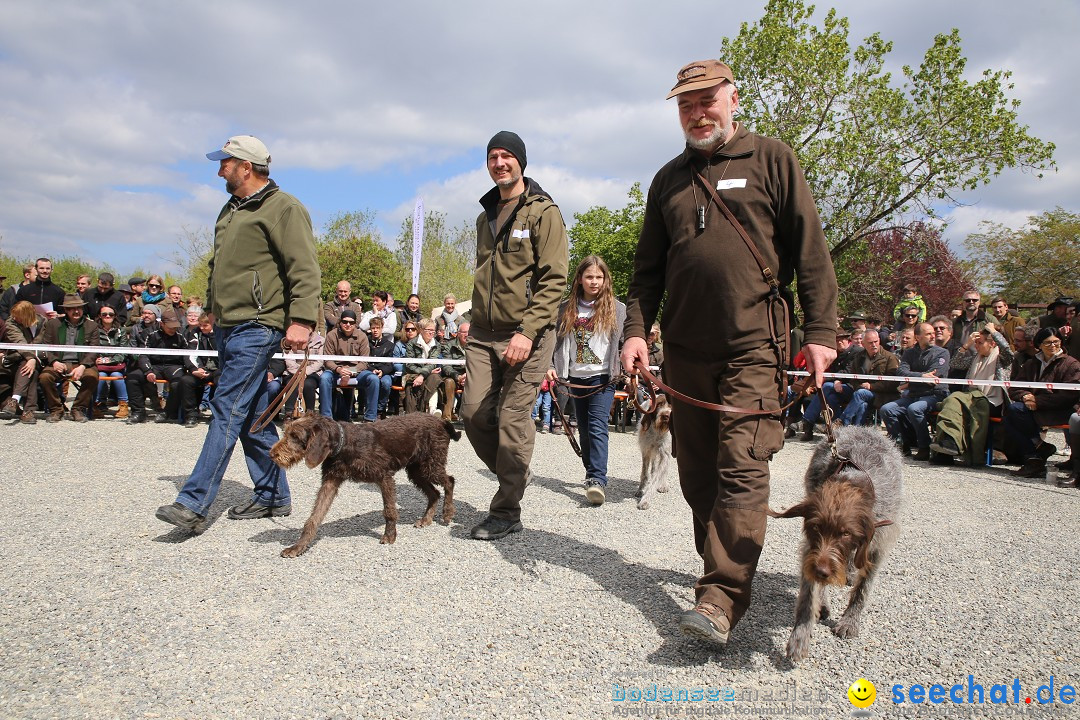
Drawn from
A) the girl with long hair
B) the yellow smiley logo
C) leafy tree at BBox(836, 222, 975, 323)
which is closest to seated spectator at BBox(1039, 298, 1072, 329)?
the girl with long hair

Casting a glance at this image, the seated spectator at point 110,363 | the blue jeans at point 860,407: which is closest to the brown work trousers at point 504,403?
the blue jeans at point 860,407

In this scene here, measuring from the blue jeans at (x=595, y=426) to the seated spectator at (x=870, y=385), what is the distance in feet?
18.9

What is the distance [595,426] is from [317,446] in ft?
9.31

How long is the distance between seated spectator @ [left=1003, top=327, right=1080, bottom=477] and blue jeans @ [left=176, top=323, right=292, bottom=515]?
8824mm

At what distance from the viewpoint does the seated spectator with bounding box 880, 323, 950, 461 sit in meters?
9.62

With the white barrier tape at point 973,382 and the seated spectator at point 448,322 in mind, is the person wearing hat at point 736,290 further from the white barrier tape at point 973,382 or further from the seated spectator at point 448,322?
the seated spectator at point 448,322

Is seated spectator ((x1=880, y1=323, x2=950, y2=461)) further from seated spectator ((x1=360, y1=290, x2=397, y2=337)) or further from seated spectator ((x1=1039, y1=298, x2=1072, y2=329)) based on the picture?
seated spectator ((x1=360, y1=290, x2=397, y2=337))

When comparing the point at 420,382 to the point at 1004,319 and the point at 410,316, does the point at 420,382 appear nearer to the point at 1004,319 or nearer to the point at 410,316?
the point at 410,316

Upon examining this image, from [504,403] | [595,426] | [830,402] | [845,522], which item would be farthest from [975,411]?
[845,522]

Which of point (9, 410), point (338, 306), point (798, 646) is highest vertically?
point (338, 306)

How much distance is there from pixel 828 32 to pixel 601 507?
70.5ft

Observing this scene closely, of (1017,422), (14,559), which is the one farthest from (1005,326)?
(14,559)

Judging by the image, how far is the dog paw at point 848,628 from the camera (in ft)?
10.7

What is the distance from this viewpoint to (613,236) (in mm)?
26938
